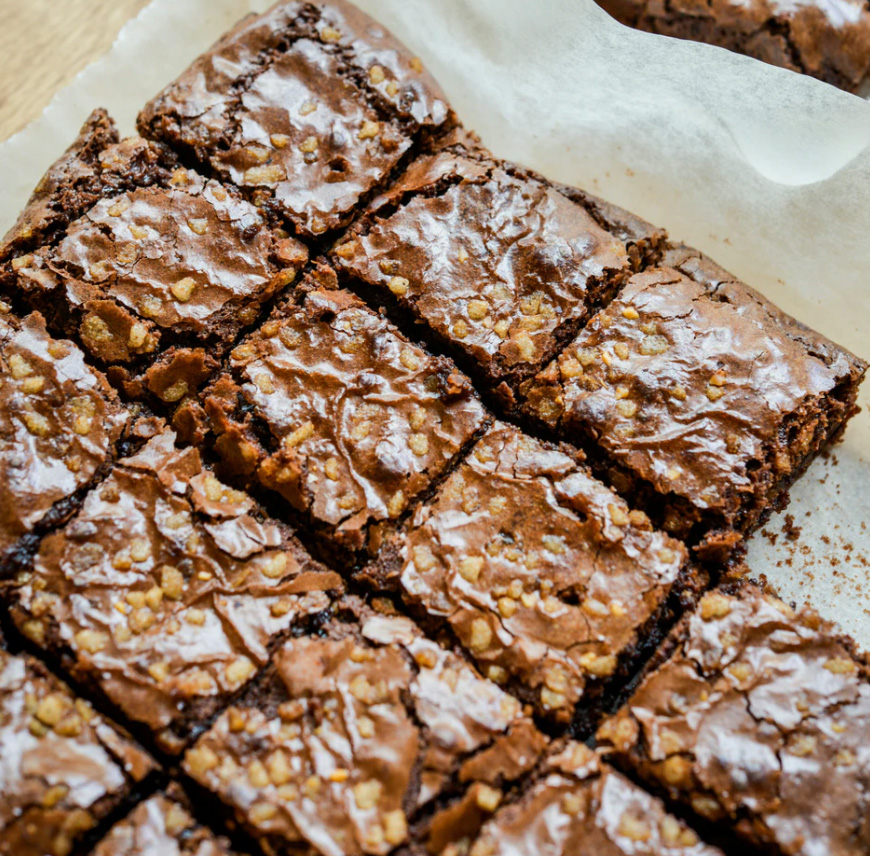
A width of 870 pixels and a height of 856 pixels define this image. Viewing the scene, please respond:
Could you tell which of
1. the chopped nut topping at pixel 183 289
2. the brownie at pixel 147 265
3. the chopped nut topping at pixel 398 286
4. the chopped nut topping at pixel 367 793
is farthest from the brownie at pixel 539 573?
the chopped nut topping at pixel 183 289

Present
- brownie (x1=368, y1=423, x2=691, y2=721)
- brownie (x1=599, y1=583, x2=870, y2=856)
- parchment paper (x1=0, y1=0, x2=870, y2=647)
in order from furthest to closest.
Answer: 1. parchment paper (x1=0, y1=0, x2=870, y2=647)
2. brownie (x1=368, y1=423, x2=691, y2=721)
3. brownie (x1=599, y1=583, x2=870, y2=856)

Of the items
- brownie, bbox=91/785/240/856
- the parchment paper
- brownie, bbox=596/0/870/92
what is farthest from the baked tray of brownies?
brownie, bbox=596/0/870/92

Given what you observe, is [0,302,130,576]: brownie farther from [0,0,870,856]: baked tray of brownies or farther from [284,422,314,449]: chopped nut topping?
[284,422,314,449]: chopped nut topping

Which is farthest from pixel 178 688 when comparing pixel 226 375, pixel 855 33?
pixel 855 33

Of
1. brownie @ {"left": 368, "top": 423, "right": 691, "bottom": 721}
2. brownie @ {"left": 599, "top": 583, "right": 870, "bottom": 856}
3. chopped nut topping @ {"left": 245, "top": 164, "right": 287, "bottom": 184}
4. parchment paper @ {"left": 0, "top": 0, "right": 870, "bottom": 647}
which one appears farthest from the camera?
parchment paper @ {"left": 0, "top": 0, "right": 870, "bottom": 647}

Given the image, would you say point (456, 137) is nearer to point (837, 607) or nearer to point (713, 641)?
point (713, 641)

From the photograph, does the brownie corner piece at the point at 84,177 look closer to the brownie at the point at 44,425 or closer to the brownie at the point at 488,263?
the brownie at the point at 44,425
